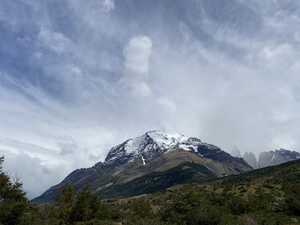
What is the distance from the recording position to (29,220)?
36.8m

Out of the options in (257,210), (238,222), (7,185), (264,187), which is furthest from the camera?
(264,187)

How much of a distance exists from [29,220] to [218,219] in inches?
689

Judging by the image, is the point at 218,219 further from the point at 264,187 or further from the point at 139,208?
the point at 264,187

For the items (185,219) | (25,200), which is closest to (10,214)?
(25,200)

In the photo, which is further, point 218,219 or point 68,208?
point 68,208

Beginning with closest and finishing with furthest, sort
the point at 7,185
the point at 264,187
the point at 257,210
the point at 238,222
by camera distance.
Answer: the point at 238,222
the point at 7,185
the point at 257,210
the point at 264,187

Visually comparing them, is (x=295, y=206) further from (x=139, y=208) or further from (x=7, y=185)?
(x=7, y=185)

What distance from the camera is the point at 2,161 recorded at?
1688 inches

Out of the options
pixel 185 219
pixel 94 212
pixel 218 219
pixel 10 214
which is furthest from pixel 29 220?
pixel 218 219

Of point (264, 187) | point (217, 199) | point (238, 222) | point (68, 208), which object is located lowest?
point (238, 222)

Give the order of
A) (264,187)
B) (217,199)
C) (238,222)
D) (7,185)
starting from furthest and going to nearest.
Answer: (264,187)
(217,199)
(7,185)
(238,222)

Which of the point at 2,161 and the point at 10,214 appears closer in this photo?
the point at 10,214

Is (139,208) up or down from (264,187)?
down

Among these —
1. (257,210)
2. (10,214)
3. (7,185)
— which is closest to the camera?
(10,214)
